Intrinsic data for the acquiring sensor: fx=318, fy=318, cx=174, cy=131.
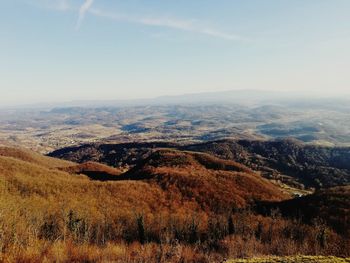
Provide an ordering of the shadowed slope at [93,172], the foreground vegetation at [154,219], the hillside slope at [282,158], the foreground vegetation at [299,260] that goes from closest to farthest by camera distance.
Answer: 1. the foreground vegetation at [299,260]
2. the foreground vegetation at [154,219]
3. the shadowed slope at [93,172]
4. the hillside slope at [282,158]

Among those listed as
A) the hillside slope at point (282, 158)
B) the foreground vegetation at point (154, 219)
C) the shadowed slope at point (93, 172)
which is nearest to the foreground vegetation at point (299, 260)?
the foreground vegetation at point (154, 219)

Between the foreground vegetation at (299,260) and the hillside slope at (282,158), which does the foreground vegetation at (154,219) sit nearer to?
the foreground vegetation at (299,260)

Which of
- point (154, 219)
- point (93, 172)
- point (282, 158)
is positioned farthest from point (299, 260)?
point (282, 158)

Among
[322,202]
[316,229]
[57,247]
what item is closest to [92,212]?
[57,247]

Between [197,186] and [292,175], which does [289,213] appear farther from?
[292,175]

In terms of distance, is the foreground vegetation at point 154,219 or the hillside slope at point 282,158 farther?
the hillside slope at point 282,158

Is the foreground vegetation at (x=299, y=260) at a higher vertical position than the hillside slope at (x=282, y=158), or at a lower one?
higher

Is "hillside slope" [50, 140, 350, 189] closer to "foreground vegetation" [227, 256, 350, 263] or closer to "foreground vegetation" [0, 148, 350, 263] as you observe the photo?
"foreground vegetation" [0, 148, 350, 263]

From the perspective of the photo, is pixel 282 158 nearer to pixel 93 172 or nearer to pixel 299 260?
pixel 93 172

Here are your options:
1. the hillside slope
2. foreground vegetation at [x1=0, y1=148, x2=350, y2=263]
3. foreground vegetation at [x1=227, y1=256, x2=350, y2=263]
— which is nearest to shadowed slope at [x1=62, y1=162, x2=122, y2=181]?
foreground vegetation at [x1=0, y1=148, x2=350, y2=263]
